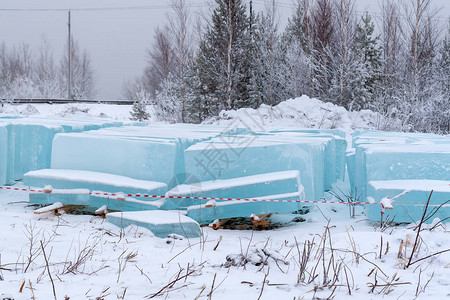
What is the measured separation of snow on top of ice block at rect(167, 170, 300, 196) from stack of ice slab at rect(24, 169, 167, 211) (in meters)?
0.34

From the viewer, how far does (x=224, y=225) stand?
5336mm

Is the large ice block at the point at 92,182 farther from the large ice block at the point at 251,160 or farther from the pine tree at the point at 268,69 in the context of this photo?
the pine tree at the point at 268,69

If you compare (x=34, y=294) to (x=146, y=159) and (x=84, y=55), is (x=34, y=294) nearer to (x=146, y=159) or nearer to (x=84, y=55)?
(x=146, y=159)

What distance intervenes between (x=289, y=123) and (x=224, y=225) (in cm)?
1073

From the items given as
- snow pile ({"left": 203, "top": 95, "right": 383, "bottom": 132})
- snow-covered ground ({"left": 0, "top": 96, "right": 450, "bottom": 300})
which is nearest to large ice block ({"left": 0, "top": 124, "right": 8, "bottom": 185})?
snow-covered ground ({"left": 0, "top": 96, "right": 450, "bottom": 300})

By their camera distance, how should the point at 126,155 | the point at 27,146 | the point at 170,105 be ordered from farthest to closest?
the point at 170,105 → the point at 27,146 → the point at 126,155

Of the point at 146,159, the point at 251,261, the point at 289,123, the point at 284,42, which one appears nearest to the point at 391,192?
the point at 251,261

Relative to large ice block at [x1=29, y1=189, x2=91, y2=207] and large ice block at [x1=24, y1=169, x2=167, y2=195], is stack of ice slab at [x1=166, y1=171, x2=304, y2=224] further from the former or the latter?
large ice block at [x1=29, y1=189, x2=91, y2=207]

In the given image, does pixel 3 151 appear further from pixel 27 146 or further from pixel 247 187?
pixel 247 187

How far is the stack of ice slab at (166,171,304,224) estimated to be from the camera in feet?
16.3

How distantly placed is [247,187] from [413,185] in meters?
1.98

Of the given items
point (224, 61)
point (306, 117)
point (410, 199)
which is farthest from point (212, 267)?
point (224, 61)

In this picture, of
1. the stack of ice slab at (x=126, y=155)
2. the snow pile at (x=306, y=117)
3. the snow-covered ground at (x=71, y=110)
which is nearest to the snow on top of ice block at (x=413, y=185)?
the stack of ice slab at (x=126, y=155)

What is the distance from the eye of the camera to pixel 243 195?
201 inches
